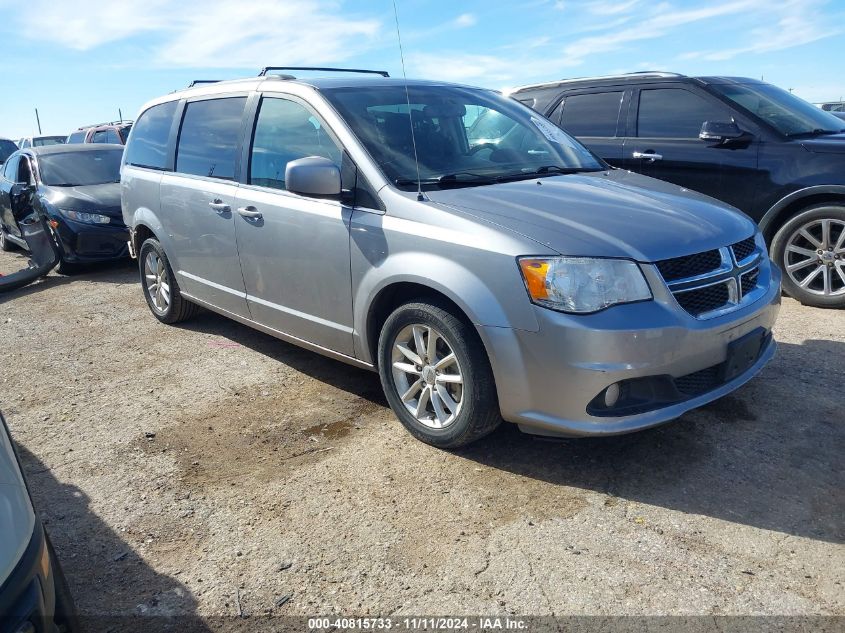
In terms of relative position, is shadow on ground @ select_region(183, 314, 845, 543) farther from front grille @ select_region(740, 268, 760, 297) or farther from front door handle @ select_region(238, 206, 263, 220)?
front door handle @ select_region(238, 206, 263, 220)

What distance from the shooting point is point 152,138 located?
5.59 m

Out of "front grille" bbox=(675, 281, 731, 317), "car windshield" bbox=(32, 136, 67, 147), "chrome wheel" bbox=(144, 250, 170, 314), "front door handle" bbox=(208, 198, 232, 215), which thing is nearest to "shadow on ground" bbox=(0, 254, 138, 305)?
"chrome wheel" bbox=(144, 250, 170, 314)

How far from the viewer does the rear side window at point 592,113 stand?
6516mm

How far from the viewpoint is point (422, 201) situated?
331cm

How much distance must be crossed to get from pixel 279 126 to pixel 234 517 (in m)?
2.31

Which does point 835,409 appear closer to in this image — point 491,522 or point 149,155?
point 491,522

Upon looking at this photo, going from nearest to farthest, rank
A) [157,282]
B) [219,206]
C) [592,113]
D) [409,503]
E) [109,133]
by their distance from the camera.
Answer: [409,503], [219,206], [157,282], [592,113], [109,133]

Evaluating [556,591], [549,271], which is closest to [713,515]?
[556,591]

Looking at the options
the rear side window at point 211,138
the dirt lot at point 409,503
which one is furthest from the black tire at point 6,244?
the dirt lot at point 409,503

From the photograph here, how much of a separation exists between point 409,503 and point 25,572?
1.66 metres

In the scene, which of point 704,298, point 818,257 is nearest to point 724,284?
point 704,298

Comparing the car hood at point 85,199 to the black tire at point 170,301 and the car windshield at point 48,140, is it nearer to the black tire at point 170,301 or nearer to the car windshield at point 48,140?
the black tire at point 170,301

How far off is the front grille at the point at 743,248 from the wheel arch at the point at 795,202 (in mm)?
2237

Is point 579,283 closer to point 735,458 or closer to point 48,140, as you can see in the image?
point 735,458
